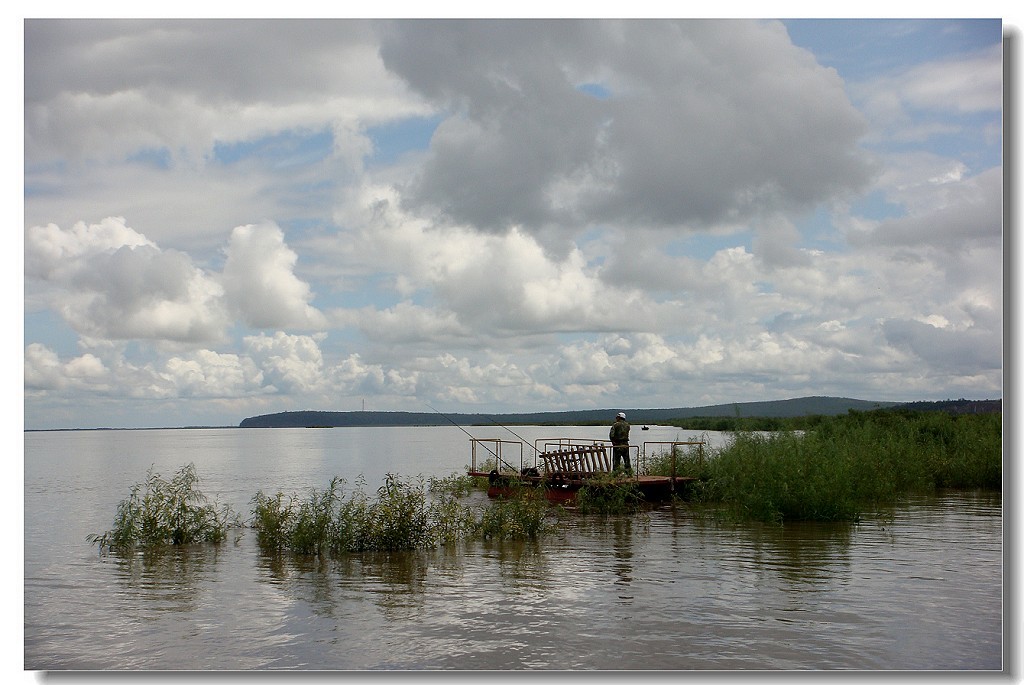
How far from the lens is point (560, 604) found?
11.7 metres

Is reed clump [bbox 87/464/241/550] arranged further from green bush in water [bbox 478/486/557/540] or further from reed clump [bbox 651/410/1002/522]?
reed clump [bbox 651/410/1002/522]

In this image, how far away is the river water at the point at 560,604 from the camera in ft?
30.5

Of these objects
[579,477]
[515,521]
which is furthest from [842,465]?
[515,521]

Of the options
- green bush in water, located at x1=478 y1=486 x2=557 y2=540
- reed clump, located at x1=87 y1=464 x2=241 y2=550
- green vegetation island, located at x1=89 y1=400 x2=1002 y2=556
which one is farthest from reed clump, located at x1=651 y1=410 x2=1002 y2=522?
reed clump, located at x1=87 y1=464 x2=241 y2=550

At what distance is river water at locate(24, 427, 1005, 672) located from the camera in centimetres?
929

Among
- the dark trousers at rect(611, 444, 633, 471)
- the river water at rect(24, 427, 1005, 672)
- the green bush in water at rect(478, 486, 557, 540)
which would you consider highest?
the dark trousers at rect(611, 444, 633, 471)

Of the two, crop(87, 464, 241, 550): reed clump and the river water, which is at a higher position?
crop(87, 464, 241, 550): reed clump

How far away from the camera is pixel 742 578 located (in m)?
13.3

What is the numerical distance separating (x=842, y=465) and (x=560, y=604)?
12055mm

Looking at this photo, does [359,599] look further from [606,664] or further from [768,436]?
[768,436]

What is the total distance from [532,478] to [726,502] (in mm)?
6226

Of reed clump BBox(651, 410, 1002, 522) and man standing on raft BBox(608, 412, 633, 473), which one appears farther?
man standing on raft BBox(608, 412, 633, 473)

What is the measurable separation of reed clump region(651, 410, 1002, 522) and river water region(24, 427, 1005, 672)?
3.09ft

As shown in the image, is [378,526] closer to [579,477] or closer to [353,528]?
[353,528]
